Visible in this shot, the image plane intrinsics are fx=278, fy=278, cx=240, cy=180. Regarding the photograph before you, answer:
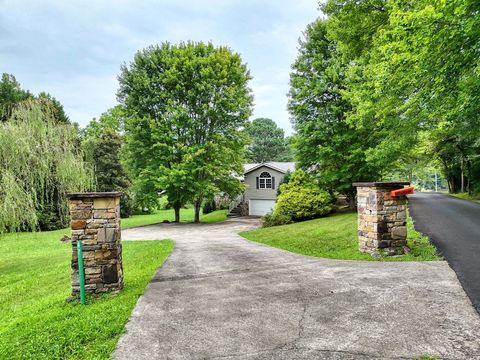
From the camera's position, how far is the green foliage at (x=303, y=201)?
16.5 meters

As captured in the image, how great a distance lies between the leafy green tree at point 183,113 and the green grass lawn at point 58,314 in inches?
421

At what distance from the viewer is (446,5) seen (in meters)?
5.85

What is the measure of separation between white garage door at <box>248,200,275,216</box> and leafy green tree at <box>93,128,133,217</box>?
12.0 meters

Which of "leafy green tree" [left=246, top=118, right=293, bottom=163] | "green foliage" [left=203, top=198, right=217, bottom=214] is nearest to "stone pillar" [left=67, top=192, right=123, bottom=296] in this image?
"green foliage" [left=203, top=198, right=217, bottom=214]

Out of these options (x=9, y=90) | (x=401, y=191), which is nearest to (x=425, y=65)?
(x=401, y=191)

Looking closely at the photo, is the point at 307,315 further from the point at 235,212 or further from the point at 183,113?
the point at 235,212

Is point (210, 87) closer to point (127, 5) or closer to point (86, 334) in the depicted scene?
point (127, 5)

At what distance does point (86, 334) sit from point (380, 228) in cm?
646

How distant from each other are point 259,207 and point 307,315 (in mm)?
22255

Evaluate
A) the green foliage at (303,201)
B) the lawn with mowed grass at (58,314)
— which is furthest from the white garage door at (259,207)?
the lawn with mowed grass at (58,314)

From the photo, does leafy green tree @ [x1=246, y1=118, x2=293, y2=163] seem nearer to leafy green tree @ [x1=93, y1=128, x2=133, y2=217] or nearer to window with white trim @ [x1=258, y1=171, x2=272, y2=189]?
window with white trim @ [x1=258, y1=171, x2=272, y2=189]

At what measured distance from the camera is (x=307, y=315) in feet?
12.5

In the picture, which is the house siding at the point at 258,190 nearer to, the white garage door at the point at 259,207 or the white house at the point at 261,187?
the white house at the point at 261,187

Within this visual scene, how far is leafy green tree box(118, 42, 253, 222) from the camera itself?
734 inches
